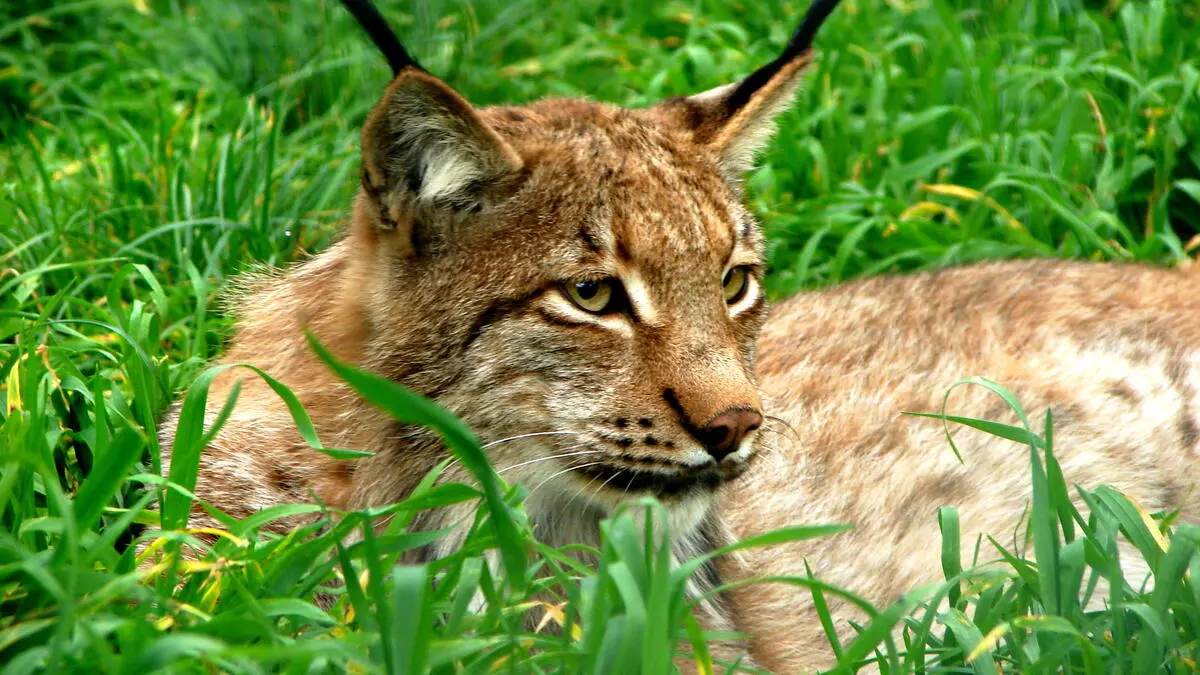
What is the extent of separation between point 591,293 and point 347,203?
9.10 feet

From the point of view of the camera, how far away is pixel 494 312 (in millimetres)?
3932

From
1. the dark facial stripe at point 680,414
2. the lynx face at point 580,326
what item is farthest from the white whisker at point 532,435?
the dark facial stripe at point 680,414

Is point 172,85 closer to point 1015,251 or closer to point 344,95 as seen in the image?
point 344,95

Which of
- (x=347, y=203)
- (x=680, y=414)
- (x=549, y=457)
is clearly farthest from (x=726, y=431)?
(x=347, y=203)

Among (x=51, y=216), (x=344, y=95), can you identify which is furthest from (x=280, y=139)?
(x=51, y=216)

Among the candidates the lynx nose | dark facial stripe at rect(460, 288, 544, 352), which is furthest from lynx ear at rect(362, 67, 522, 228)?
the lynx nose

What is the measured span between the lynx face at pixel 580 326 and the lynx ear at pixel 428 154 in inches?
1.1

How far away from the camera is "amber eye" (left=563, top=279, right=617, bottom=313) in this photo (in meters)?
3.92

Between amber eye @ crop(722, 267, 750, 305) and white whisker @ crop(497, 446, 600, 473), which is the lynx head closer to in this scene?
white whisker @ crop(497, 446, 600, 473)

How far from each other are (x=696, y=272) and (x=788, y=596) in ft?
4.60

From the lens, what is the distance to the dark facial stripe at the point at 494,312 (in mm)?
3924

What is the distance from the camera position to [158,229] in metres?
5.80

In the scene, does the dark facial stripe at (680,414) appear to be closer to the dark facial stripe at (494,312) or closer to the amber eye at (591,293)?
the amber eye at (591,293)

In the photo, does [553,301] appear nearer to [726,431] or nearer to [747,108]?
[726,431]
